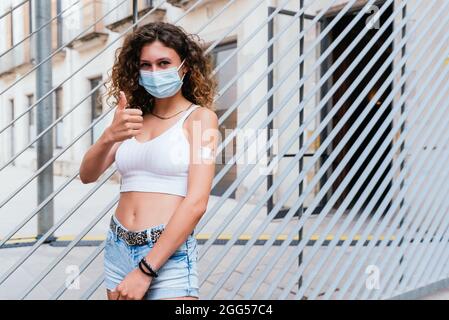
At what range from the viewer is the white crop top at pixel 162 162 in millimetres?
1521

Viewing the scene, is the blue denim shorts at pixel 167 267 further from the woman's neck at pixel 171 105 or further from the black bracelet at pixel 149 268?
the woman's neck at pixel 171 105

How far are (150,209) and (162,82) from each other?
0.42 metres

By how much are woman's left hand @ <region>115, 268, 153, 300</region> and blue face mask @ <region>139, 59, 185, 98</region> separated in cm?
60

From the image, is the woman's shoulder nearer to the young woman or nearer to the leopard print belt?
the young woman

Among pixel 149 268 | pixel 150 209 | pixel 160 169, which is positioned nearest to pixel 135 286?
pixel 149 268

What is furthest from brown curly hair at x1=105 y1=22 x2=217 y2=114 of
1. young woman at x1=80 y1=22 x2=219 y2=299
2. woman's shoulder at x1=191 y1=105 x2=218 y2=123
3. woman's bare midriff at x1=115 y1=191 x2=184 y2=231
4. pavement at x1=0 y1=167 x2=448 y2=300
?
pavement at x1=0 y1=167 x2=448 y2=300

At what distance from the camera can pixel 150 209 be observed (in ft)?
5.07

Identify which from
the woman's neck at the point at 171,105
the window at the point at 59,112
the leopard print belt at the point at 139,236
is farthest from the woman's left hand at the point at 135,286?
the window at the point at 59,112

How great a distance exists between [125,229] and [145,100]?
1.61 ft

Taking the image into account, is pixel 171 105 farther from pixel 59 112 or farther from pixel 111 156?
pixel 59 112

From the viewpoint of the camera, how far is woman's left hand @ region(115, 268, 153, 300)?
1.44 m

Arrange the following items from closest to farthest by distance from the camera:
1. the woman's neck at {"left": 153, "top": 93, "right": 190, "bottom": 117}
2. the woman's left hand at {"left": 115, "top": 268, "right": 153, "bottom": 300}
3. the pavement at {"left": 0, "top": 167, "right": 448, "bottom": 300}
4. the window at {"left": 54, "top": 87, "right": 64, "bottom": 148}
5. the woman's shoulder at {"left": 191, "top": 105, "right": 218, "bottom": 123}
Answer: the woman's left hand at {"left": 115, "top": 268, "right": 153, "bottom": 300}
the woman's shoulder at {"left": 191, "top": 105, "right": 218, "bottom": 123}
the woman's neck at {"left": 153, "top": 93, "right": 190, "bottom": 117}
the pavement at {"left": 0, "top": 167, "right": 448, "bottom": 300}
the window at {"left": 54, "top": 87, "right": 64, "bottom": 148}
